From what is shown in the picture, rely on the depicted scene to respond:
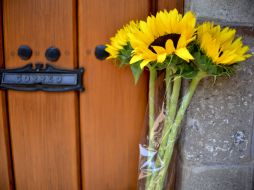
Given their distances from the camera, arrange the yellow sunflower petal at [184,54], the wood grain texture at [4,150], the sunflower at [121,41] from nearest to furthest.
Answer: the yellow sunflower petal at [184,54] → the sunflower at [121,41] → the wood grain texture at [4,150]

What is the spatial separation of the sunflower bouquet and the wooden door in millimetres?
89

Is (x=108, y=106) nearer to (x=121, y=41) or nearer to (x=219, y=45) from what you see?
(x=121, y=41)

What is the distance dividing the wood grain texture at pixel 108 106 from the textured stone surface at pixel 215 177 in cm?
16

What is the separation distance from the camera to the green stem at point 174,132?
0.53 metres

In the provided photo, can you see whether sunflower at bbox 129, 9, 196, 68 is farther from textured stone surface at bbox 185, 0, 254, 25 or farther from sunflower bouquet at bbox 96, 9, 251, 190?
textured stone surface at bbox 185, 0, 254, 25

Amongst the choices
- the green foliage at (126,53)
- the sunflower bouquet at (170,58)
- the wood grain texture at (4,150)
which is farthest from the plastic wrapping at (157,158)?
the wood grain texture at (4,150)

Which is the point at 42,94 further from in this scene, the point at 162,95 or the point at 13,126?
the point at 162,95

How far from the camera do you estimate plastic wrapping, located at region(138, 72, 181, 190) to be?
0.57 m

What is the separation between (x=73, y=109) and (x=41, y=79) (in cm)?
12

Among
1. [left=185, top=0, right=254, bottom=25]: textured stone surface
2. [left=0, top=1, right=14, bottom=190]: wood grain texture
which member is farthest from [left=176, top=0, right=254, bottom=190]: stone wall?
[left=0, top=1, right=14, bottom=190]: wood grain texture

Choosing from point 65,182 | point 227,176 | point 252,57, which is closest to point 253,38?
point 252,57

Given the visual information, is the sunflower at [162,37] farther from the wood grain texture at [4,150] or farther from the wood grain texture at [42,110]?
the wood grain texture at [4,150]

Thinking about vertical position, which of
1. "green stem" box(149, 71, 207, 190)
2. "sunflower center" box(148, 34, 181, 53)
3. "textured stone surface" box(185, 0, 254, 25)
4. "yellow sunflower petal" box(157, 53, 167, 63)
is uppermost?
"textured stone surface" box(185, 0, 254, 25)

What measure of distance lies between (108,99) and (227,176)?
38 cm
